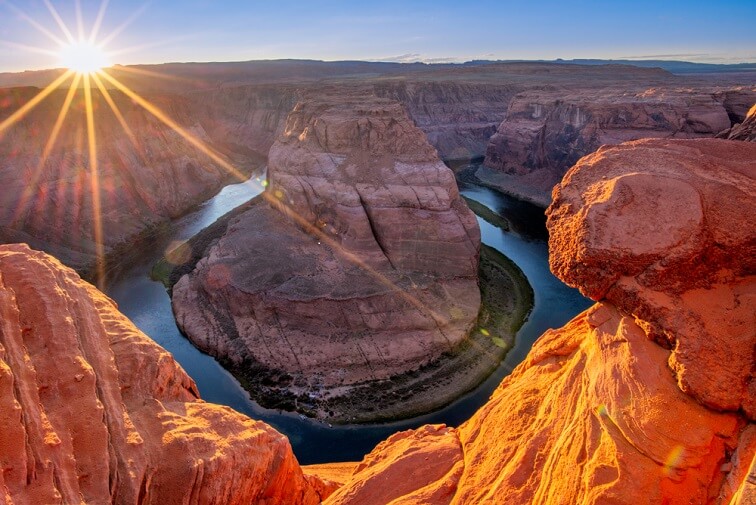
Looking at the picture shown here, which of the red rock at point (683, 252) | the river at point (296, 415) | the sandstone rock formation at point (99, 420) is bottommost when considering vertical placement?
the river at point (296, 415)

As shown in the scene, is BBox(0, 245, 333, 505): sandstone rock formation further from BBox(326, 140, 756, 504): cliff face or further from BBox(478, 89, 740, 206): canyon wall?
BBox(478, 89, 740, 206): canyon wall

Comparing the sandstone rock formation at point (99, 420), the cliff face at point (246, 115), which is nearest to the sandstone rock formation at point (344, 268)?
the sandstone rock formation at point (99, 420)

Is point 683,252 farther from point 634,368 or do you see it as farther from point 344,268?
point 344,268

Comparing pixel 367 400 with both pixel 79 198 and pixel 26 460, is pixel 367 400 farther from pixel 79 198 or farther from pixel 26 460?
pixel 79 198

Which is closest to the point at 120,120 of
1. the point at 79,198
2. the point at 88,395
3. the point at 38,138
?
the point at 38,138

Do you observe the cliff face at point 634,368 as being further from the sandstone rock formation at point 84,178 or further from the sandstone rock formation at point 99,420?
the sandstone rock formation at point 84,178

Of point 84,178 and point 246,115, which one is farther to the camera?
point 246,115

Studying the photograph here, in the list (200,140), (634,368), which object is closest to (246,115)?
(200,140)
